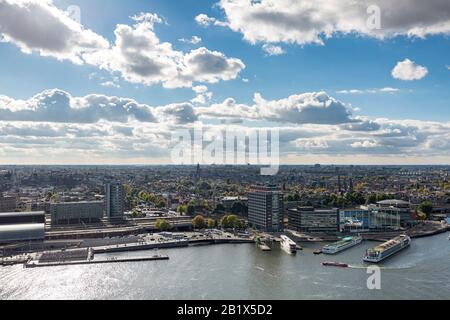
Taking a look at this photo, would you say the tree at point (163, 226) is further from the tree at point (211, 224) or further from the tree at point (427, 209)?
the tree at point (427, 209)

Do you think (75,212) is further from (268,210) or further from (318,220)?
(318,220)

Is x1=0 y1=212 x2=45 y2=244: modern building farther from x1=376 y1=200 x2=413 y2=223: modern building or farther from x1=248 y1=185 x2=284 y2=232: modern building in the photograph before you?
x1=376 y1=200 x2=413 y2=223: modern building

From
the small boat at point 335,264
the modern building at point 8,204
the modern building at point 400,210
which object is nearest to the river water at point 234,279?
the small boat at point 335,264

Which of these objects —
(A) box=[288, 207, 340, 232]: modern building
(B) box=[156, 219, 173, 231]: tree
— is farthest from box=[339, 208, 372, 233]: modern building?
(B) box=[156, 219, 173, 231]: tree

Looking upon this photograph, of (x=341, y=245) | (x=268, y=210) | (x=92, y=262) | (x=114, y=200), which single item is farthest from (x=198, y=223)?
(x=92, y=262)
